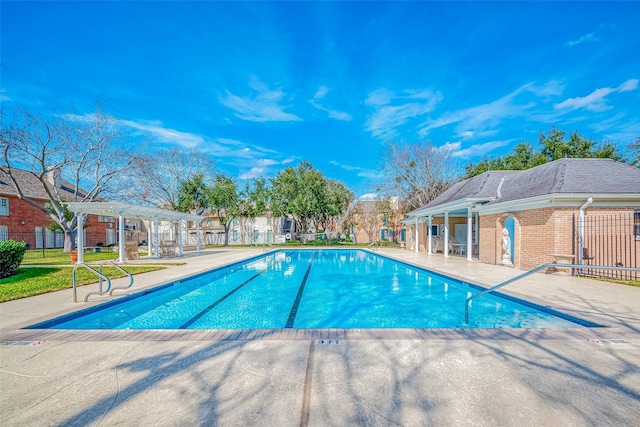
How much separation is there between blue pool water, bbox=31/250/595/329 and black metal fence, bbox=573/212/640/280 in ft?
15.0

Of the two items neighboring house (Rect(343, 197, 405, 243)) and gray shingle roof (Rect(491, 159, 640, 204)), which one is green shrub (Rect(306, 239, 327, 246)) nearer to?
neighboring house (Rect(343, 197, 405, 243))

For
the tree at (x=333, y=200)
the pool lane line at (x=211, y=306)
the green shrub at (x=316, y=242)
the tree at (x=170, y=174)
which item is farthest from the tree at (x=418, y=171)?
the pool lane line at (x=211, y=306)

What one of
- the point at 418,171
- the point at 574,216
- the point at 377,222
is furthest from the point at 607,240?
the point at 377,222

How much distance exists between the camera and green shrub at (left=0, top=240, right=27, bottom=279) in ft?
27.0

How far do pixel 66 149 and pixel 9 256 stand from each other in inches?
560

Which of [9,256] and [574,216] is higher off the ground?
[574,216]

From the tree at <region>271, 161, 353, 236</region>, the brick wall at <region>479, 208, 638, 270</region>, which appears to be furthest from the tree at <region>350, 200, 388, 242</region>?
the brick wall at <region>479, 208, 638, 270</region>

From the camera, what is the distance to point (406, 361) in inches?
113

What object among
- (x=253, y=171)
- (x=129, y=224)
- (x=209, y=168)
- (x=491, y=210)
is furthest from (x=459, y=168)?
(x=129, y=224)

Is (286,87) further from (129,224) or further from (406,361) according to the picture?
(129,224)

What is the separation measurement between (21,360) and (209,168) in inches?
1110

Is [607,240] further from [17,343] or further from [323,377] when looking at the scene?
[17,343]

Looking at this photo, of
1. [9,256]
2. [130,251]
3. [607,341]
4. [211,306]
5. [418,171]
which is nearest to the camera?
[607,341]

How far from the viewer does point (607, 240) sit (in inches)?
344
